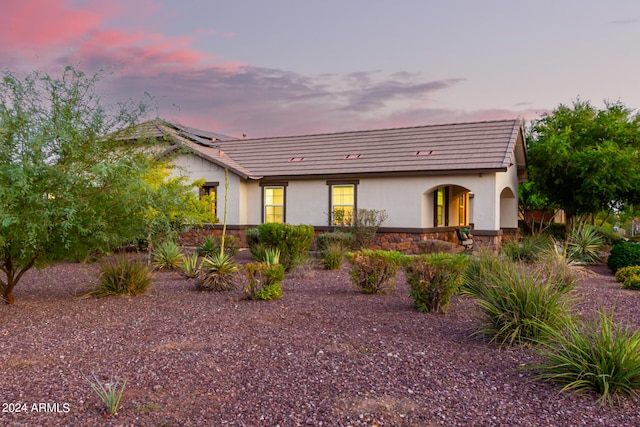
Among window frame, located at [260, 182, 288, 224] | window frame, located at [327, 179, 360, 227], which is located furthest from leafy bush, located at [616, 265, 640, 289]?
window frame, located at [260, 182, 288, 224]

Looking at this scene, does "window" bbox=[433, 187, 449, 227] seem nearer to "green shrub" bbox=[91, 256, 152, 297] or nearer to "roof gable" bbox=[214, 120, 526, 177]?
"roof gable" bbox=[214, 120, 526, 177]

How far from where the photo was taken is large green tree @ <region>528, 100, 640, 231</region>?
17.7 m

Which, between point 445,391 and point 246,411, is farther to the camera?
point 445,391

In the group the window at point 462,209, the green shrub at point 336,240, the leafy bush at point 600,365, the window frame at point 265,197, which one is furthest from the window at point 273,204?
the leafy bush at point 600,365

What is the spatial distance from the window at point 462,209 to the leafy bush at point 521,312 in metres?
16.3

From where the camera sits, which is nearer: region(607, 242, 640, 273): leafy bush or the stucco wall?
region(607, 242, 640, 273): leafy bush

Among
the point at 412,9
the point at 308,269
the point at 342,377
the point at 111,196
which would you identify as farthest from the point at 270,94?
the point at 342,377

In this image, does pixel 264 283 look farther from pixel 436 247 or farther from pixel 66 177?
pixel 436 247

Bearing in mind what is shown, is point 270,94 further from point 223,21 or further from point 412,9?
point 412,9

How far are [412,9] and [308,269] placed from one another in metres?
7.39

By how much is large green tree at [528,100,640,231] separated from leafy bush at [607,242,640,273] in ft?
14.3

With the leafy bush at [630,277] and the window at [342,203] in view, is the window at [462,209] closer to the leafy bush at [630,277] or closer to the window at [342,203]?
the window at [342,203]

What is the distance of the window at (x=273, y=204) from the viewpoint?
20.5 meters

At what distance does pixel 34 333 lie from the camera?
6.53m
